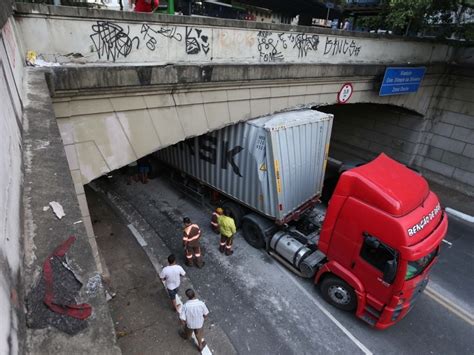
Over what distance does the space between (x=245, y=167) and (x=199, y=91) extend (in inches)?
96.9

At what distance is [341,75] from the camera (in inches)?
376

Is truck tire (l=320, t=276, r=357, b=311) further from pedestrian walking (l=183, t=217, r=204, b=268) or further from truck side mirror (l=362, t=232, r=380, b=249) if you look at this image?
pedestrian walking (l=183, t=217, r=204, b=268)

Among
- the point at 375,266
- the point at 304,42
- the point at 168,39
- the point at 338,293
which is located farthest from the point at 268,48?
the point at 338,293

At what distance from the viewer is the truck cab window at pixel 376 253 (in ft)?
19.1

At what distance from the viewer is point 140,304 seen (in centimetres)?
679

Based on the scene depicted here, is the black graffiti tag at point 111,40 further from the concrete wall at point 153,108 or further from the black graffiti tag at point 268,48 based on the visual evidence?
the black graffiti tag at point 268,48

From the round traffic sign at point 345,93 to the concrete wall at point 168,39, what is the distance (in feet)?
2.48

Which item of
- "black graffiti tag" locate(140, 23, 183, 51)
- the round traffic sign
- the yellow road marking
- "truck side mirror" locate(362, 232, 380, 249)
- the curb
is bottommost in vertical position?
the curb

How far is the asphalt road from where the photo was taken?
259 inches

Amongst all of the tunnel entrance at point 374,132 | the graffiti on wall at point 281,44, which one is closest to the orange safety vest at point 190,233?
the graffiti on wall at point 281,44

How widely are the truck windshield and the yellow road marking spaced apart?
2471mm

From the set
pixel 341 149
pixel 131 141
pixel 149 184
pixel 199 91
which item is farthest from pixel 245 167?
pixel 341 149

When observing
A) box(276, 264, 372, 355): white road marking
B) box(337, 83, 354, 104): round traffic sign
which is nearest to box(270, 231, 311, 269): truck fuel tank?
box(276, 264, 372, 355): white road marking

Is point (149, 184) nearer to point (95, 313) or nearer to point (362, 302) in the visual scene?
point (362, 302)
